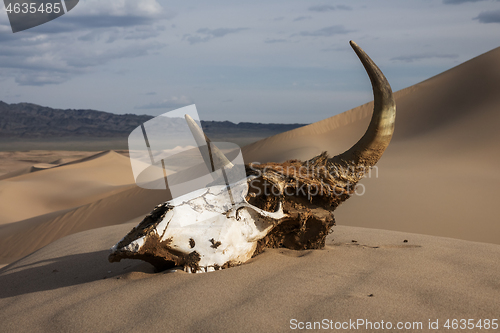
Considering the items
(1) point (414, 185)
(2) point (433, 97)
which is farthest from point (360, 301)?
(2) point (433, 97)

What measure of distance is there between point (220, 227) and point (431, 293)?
1490mm

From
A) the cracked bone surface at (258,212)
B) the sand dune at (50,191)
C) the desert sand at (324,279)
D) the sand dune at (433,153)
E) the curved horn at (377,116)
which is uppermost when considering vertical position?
the curved horn at (377,116)

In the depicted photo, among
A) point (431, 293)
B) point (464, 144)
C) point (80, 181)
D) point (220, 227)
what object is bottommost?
point (80, 181)

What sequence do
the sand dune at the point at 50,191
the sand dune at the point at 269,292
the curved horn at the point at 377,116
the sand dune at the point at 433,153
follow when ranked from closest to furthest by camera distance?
1. the sand dune at the point at 269,292
2. the curved horn at the point at 377,116
3. the sand dune at the point at 433,153
4. the sand dune at the point at 50,191

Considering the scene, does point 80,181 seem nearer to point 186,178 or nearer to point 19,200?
point 19,200

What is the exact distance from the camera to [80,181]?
753 inches

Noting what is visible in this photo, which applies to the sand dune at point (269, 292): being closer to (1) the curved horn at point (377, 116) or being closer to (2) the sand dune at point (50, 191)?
(1) the curved horn at point (377, 116)

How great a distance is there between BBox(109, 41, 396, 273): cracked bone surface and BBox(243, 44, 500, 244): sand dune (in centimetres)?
315

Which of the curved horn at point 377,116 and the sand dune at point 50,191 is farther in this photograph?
the sand dune at point 50,191

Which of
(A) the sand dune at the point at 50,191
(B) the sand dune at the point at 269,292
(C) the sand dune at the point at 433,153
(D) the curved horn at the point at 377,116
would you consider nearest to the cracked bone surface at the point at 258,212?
(D) the curved horn at the point at 377,116

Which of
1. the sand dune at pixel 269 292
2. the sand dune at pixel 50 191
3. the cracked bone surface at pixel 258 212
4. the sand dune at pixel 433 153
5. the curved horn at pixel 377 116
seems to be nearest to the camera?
the sand dune at pixel 269 292

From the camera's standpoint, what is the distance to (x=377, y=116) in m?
2.88

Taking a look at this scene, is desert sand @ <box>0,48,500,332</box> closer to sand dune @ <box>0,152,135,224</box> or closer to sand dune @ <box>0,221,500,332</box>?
sand dune @ <box>0,221,500,332</box>

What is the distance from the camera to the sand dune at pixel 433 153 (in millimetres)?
6023
